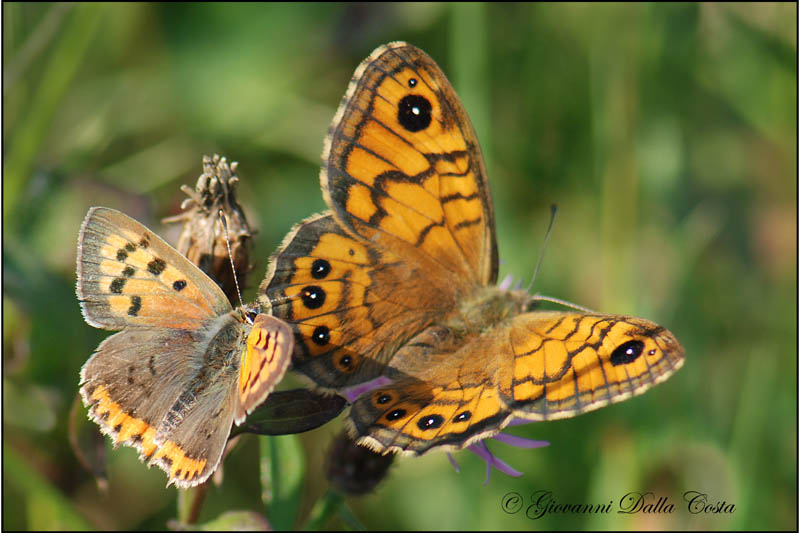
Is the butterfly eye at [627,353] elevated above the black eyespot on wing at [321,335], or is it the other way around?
the black eyespot on wing at [321,335]

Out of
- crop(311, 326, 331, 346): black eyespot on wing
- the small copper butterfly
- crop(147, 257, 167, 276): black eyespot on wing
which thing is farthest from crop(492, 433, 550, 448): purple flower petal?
crop(147, 257, 167, 276): black eyespot on wing

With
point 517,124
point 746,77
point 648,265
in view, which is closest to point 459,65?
A: point 517,124

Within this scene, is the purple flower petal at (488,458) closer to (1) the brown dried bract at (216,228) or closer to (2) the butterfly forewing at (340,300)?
(2) the butterfly forewing at (340,300)

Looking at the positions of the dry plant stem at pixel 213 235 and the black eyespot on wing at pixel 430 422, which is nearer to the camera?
the black eyespot on wing at pixel 430 422

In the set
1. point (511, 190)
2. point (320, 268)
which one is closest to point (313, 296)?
point (320, 268)

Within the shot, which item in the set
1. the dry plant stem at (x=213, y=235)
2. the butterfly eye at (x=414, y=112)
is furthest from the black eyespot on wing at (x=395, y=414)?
the butterfly eye at (x=414, y=112)

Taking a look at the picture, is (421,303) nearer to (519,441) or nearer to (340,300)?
(340,300)

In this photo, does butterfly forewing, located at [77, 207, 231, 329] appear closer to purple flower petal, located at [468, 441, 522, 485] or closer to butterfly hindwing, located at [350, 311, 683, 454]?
butterfly hindwing, located at [350, 311, 683, 454]
